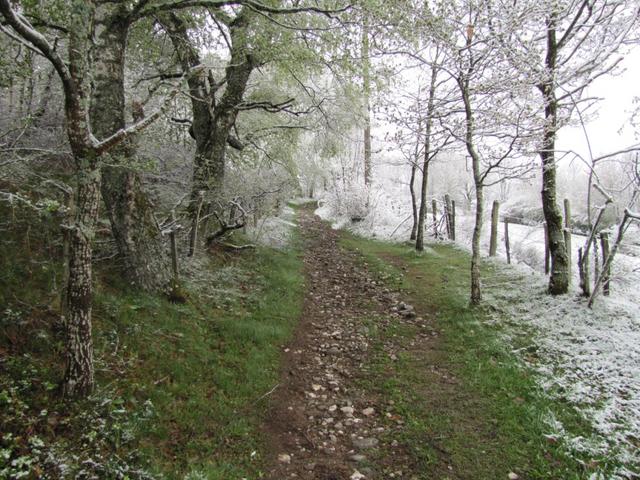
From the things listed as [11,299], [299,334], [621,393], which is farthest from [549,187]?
[11,299]

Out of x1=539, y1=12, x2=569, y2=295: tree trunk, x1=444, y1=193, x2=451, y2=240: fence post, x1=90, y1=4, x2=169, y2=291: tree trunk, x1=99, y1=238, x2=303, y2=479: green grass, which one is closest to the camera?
x1=99, y1=238, x2=303, y2=479: green grass

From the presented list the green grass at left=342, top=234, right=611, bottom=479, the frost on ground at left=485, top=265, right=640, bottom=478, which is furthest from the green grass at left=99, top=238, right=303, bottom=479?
the frost on ground at left=485, top=265, right=640, bottom=478

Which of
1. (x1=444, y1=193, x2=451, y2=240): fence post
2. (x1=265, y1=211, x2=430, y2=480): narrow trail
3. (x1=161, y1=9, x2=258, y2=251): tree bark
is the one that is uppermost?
(x1=161, y1=9, x2=258, y2=251): tree bark

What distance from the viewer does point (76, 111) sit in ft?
10.9

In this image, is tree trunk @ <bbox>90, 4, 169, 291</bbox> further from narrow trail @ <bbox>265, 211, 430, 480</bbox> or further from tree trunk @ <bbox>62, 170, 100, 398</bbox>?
narrow trail @ <bbox>265, 211, 430, 480</bbox>

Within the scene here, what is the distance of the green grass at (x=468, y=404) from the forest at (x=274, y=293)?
34mm

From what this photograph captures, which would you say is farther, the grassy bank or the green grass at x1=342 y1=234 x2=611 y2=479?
the green grass at x1=342 y1=234 x2=611 y2=479

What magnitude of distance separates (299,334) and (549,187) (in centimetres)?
664

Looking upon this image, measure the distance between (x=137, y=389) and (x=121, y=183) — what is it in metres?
3.64

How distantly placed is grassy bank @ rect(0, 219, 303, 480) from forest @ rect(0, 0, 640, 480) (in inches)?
1.0

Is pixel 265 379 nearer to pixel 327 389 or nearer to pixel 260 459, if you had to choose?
pixel 327 389

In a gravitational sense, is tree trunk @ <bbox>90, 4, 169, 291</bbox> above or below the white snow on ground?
above

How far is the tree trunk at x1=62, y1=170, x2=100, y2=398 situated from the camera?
11.4 ft

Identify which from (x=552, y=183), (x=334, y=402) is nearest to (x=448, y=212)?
(x=552, y=183)
